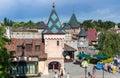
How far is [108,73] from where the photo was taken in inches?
2053

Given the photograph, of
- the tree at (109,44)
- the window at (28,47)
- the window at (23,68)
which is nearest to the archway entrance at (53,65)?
the window at (28,47)

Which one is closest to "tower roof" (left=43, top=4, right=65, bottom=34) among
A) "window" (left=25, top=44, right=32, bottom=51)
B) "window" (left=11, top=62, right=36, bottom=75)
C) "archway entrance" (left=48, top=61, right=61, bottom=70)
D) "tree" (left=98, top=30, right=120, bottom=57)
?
"window" (left=25, top=44, right=32, bottom=51)

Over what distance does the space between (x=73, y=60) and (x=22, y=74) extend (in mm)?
18541

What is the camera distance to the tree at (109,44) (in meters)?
73.3

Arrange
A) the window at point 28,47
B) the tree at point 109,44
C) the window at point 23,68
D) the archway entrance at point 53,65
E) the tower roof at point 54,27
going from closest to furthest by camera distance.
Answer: the window at point 23,68 < the window at point 28,47 < the tower roof at point 54,27 < the archway entrance at point 53,65 < the tree at point 109,44

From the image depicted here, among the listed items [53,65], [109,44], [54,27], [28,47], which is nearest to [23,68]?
[28,47]

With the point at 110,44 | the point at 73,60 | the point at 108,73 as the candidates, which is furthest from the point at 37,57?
the point at 110,44

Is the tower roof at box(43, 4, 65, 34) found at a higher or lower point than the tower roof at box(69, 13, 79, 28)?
lower

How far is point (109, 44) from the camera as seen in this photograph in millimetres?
74062

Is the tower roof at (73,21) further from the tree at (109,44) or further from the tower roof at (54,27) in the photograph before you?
the tower roof at (54,27)

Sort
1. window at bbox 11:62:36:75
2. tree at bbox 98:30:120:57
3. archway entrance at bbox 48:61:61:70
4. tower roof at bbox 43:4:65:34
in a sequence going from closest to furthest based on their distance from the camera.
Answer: window at bbox 11:62:36:75 → tower roof at bbox 43:4:65:34 → archway entrance at bbox 48:61:61:70 → tree at bbox 98:30:120:57

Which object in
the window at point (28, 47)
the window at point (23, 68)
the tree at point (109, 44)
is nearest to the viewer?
the window at point (23, 68)

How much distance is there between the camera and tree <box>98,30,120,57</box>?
241ft

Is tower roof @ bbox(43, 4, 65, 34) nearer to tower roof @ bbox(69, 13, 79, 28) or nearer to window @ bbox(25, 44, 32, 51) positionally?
window @ bbox(25, 44, 32, 51)
